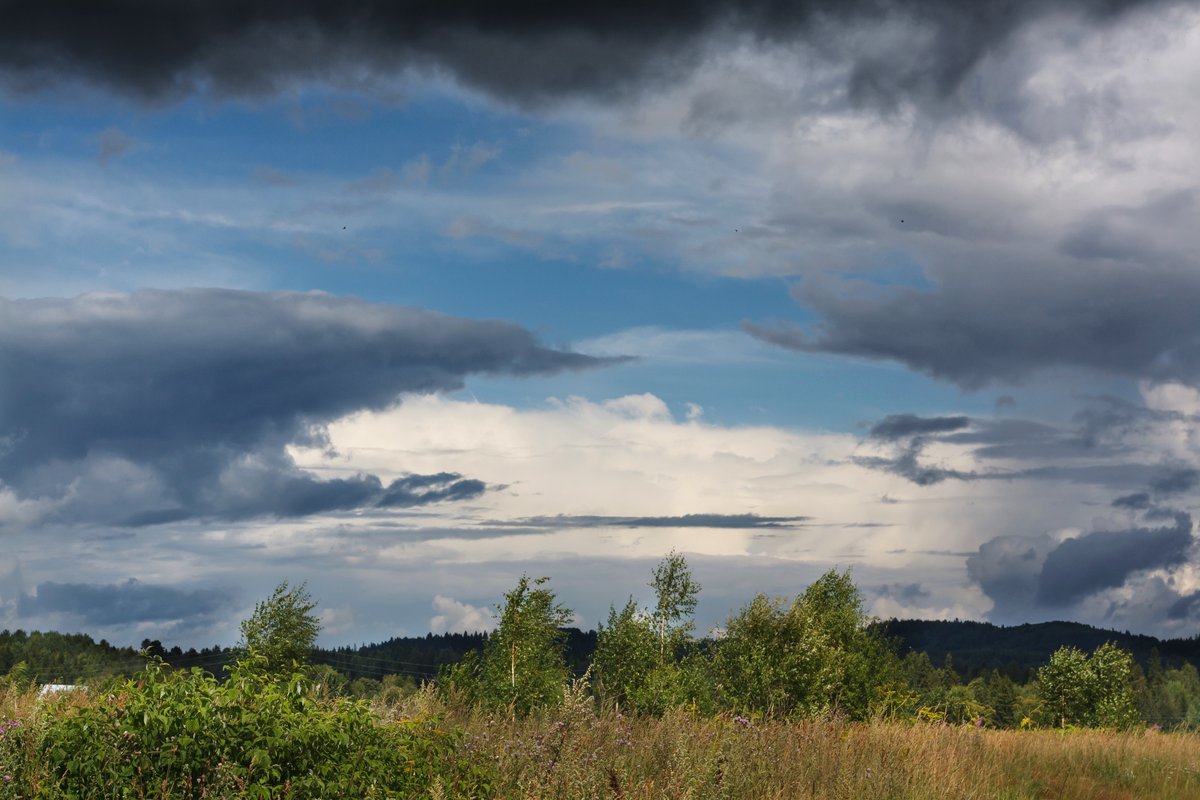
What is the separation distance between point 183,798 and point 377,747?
6.03ft

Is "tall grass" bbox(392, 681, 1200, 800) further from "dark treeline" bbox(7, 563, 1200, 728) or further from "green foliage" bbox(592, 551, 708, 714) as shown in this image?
"green foliage" bbox(592, 551, 708, 714)

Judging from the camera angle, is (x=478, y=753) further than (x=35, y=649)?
No

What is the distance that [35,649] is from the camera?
10138cm

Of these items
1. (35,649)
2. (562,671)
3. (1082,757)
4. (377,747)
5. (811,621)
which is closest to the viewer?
(377,747)

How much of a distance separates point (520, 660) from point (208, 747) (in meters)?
19.1

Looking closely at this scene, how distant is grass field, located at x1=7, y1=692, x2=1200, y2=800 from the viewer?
30.9 ft

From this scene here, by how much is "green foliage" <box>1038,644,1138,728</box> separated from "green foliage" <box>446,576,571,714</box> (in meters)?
20.1

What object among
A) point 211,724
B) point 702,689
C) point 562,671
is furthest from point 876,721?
point 562,671

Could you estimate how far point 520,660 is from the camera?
26.7 m

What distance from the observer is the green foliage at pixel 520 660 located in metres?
25.9

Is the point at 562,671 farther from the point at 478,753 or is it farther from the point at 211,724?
the point at 211,724

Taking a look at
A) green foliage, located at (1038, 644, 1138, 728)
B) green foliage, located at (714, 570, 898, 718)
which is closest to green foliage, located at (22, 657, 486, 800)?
green foliage, located at (714, 570, 898, 718)

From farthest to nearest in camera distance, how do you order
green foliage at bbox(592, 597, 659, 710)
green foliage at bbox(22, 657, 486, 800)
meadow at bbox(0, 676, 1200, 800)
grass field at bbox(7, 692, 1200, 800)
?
green foliage at bbox(592, 597, 659, 710) → grass field at bbox(7, 692, 1200, 800) → meadow at bbox(0, 676, 1200, 800) → green foliage at bbox(22, 657, 486, 800)

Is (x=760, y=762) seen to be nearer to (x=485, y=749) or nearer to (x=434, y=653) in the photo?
(x=485, y=749)
